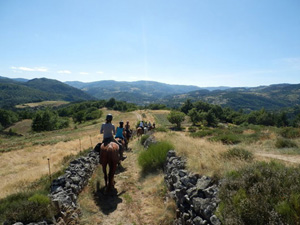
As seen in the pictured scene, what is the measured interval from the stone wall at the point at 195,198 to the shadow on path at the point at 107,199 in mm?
2423

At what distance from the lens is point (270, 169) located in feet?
14.8

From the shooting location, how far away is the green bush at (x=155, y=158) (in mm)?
9320

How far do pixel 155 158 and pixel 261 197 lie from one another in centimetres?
611

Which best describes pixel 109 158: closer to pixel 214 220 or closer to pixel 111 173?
pixel 111 173

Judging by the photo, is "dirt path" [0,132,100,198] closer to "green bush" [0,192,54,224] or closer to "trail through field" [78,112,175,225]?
"trail through field" [78,112,175,225]

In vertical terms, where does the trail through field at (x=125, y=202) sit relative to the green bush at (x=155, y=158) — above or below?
below

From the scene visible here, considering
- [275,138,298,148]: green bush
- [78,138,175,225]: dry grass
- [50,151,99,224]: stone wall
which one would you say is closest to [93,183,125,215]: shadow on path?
[78,138,175,225]: dry grass

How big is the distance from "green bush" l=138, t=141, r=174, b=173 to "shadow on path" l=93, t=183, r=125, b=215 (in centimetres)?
205

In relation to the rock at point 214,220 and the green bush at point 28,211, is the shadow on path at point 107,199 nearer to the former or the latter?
the green bush at point 28,211

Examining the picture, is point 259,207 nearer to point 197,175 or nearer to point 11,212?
point 197,175

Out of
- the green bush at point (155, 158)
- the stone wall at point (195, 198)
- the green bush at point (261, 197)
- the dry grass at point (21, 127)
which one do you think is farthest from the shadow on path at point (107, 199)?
the dry grass at point (21, 127)

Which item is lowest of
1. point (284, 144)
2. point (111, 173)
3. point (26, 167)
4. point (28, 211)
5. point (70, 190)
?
point (26, 167)

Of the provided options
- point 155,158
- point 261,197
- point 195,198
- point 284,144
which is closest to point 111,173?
point 155,158

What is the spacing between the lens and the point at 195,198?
480cm
